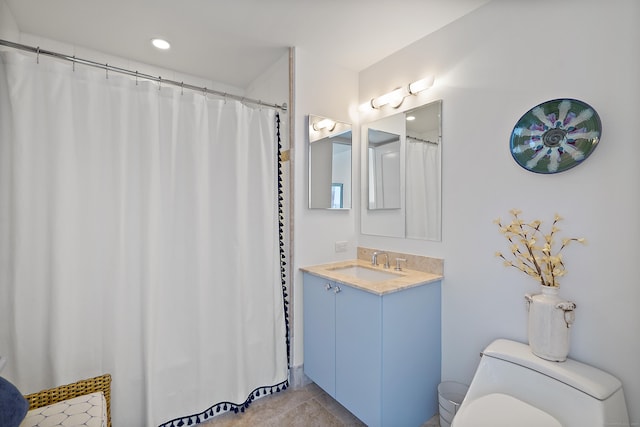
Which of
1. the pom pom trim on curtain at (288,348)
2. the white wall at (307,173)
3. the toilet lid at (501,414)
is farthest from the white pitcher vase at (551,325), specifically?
the pom pom trim on curtain at (288,348)

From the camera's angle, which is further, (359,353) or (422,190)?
(422,190)

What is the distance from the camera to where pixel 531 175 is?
4.83 feet

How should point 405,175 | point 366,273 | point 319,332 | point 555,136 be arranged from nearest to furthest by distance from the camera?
point 555,136 < point 319,332 < point 405,175 < point 366,273

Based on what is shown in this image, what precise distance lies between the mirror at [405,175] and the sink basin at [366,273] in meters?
0.30

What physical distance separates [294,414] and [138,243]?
1.45 m

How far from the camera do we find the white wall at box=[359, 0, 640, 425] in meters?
1.20

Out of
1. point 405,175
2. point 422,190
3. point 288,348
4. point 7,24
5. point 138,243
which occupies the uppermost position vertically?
point 7,24

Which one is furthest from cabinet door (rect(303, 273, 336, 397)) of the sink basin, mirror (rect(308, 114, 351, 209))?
mirror (rect(308, 114, 351, 209))

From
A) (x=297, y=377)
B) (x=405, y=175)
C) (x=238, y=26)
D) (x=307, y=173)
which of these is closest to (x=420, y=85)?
(x=405, y=175)

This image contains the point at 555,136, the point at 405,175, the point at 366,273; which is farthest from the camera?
the point at 366,273

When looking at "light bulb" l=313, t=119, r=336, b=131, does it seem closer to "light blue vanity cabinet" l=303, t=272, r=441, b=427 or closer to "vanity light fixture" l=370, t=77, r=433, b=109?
"vanity light fixture" l=370, t=77, r=433, b=109

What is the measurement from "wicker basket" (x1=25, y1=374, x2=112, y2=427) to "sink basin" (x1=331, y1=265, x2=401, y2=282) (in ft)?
4.75

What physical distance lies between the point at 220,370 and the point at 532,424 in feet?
5.44

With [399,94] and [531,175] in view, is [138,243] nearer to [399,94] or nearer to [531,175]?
[399,94]
